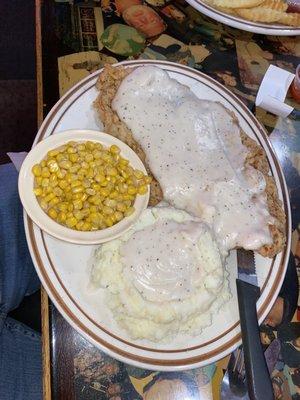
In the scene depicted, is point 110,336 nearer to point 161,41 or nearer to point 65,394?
point 65,394

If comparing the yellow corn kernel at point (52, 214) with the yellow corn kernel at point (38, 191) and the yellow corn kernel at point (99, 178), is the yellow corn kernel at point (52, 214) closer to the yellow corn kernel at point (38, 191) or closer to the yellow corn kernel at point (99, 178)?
the yellow corn kernel at point (38, 191)

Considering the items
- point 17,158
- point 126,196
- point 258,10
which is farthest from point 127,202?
point 258,10

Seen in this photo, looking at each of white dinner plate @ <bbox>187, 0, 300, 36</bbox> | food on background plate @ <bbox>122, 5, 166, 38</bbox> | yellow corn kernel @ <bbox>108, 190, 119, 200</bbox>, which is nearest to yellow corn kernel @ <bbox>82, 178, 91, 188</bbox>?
yellow corn kernel @ <bbox>108, 190, 119, 200</bbox>

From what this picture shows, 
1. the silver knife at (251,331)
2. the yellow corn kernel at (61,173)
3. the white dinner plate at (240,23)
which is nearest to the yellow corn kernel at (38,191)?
the yellow corn kernel at (61,173)

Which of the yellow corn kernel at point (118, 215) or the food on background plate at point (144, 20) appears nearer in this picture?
the yellow corn kernel at point (118, 215)

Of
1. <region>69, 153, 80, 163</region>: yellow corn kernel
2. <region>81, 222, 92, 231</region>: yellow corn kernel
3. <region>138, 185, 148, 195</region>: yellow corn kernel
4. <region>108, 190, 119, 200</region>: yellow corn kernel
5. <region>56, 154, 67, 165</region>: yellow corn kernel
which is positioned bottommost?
<region>81, 222, 92, 231</region>: yellow corn kernel

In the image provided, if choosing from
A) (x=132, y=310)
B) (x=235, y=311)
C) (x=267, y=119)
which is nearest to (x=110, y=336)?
(x=132, y=310)

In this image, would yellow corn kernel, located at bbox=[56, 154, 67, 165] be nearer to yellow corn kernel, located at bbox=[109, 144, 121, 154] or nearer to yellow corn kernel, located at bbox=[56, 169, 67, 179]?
yellow corn kernel, located at bbox=[56, 169, 67, 179]
